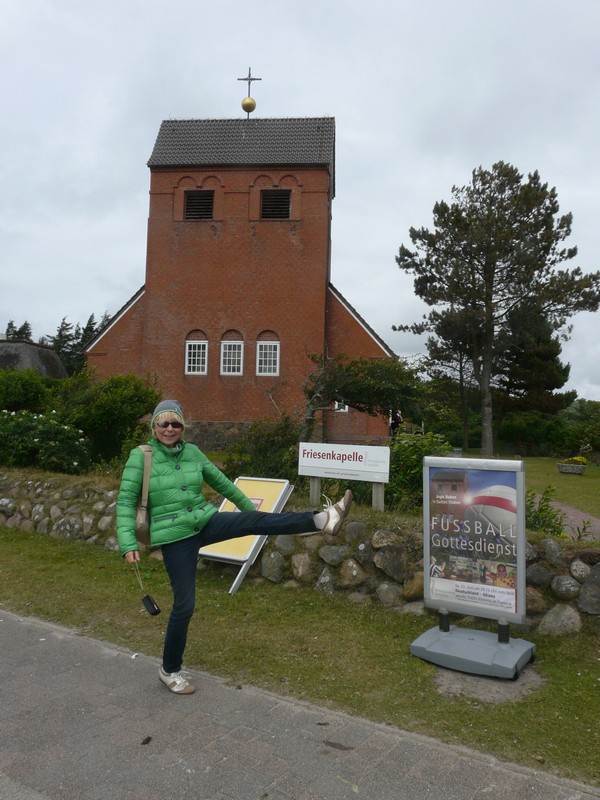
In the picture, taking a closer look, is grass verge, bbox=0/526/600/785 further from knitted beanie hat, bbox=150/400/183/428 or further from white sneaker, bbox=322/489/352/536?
knitted beanie hat, bbox=150/400/183/428

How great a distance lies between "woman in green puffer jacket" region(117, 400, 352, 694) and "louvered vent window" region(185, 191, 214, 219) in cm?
2519

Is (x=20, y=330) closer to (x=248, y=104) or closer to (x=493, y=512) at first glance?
(x=248, y=104)

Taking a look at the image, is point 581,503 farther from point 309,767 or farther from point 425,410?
point 309,767

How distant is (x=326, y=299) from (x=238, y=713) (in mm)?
24289

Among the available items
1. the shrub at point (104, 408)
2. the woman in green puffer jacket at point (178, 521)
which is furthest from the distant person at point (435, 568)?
the shrub at point (104, 408)

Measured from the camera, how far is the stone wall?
5.24 meters

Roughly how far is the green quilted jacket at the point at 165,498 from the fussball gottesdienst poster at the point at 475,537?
200cm

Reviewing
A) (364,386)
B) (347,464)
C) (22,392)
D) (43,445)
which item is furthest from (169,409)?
(22,392)

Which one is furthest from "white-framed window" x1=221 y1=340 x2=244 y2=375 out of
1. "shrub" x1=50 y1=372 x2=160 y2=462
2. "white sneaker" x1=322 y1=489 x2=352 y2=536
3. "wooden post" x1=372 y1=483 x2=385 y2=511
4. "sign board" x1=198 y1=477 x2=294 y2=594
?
"white sneaker" x1=322 y1=489 x2=352 y2=536

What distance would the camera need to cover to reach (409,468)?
8109mm

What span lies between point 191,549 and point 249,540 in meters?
2.66

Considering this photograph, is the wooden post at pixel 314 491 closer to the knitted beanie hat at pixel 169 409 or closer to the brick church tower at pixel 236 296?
the knitted beanie hat at pixel 169 409

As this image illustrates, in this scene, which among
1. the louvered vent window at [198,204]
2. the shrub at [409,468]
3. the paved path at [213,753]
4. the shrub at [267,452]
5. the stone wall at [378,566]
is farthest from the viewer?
the louvered vent window at [198,204]

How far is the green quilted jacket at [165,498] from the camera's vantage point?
13.9 feet
